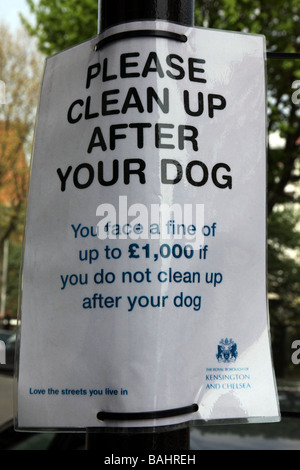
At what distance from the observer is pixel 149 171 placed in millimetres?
1588

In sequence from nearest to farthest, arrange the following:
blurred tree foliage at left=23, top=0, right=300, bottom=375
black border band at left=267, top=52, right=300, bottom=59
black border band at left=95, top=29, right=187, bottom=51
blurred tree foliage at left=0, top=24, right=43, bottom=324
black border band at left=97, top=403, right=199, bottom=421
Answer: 1. black border band at left=97, top=403, right=199, bottom=421
2. black border band at left=95, top=29, right=187, bottom=51
3. black border band at left=267, top=52, right=300, bottom=59
4. blurred tree foliage at left=23, top=0, right=300, bottom=375
5. blurred tree foliage at left=0, top=24, right=43, bottom=324

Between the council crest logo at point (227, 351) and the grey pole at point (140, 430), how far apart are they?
7.9 inches

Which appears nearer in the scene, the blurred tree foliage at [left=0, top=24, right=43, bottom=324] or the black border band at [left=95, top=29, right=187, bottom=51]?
the black border band at [left=95, top=29, right=187, bottom=51]

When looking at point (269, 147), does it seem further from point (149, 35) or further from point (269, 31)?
point (149, 35)

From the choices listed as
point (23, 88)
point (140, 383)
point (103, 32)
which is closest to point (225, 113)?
point (103, 32)

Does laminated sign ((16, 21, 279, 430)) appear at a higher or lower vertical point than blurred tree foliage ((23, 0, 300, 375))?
lower

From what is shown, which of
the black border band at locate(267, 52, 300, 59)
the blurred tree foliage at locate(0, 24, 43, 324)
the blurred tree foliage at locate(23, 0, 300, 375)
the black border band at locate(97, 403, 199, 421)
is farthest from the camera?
the blurred tree foliage at locate(0, 24, 43, 324)

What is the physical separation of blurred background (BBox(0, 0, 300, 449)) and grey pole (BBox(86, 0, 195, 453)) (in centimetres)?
76

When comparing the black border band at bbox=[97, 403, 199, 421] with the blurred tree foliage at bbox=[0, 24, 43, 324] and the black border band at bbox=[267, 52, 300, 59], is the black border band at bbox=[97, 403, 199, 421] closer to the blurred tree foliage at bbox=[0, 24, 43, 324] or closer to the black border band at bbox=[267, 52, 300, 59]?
the black border band at bbox=[267, 52, 300, 59]

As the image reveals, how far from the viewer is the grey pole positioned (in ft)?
5.00

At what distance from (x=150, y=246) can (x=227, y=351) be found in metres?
0.35

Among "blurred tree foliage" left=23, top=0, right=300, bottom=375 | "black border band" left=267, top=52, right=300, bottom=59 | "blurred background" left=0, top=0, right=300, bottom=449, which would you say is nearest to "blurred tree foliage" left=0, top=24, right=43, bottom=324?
"blurred background" left=0, top=0, right=300, bottom=449

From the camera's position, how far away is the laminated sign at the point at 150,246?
1534 mm

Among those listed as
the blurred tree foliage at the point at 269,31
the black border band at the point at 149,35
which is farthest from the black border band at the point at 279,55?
the blurred tree foliage at the point at 269,31
